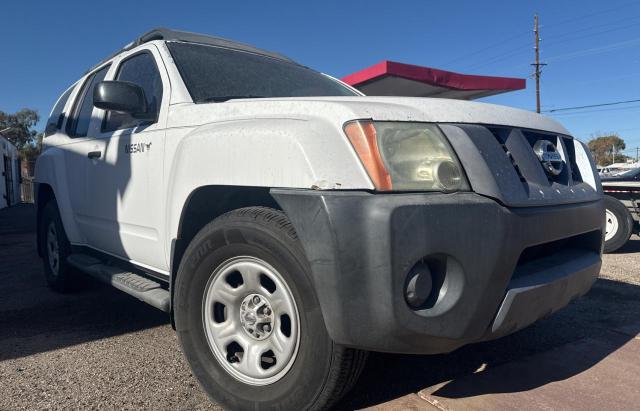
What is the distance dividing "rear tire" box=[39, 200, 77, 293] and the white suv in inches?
69.7

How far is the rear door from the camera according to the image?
288cm

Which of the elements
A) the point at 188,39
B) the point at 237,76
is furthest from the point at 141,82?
the point at 237,76

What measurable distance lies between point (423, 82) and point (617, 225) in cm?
723

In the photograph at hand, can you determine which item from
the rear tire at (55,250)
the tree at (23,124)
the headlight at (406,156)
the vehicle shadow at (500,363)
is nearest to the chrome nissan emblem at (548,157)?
the headlight at (406,156)

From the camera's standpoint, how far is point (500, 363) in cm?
280

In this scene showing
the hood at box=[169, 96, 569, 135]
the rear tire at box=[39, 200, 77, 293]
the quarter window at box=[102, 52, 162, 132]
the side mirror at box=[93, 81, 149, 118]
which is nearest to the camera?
the hood at box=[169, 96, 569, 135]

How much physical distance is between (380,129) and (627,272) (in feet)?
16.0

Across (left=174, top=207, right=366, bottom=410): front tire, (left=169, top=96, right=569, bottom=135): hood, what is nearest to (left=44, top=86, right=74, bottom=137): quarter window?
(left=169, top=96, right=569, bottom=135): hood

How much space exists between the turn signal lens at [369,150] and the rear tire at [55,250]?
11.2ft

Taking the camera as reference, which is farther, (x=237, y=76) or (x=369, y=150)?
(x=237, y=76)

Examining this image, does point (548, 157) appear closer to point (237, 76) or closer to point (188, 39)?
point (237, 76)

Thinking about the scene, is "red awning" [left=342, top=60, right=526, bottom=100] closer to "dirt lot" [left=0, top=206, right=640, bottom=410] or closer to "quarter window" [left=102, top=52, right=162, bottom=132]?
"dirt lot" [left=0, top=206, right=640, bottom=410]

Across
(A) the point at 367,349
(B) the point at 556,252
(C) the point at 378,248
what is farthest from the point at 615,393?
(C) the point at 378,248

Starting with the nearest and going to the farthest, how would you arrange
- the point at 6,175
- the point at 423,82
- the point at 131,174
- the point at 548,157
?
the point at 548,157, the point at 131,174, the point at 423,82, the point at 6,175
